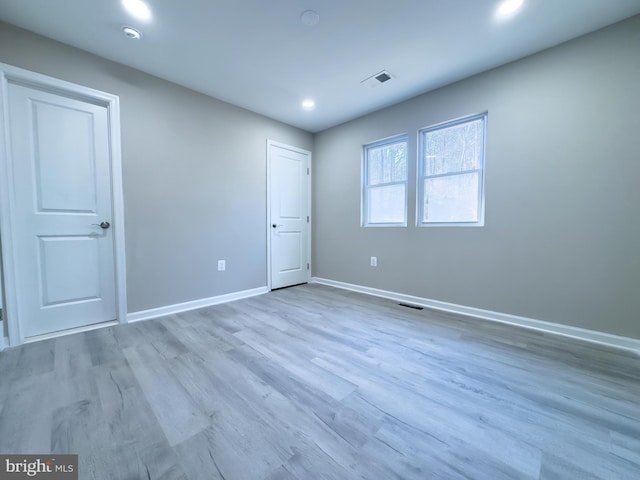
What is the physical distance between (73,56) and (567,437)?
4.27 meters

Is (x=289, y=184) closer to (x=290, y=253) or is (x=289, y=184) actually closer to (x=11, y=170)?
(x=290, y=253)

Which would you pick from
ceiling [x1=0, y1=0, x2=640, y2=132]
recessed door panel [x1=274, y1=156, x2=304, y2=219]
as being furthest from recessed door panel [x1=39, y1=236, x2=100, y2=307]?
recessed door panel [x1=274, y1=156, x2=304, y2=219]

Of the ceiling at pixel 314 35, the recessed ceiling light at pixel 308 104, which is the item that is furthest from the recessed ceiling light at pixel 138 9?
the recessed ceiling light at pixel 308 104

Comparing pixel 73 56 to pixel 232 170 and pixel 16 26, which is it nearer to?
pixel 16 26

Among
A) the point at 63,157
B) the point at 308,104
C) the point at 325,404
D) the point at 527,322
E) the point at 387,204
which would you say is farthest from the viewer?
the point at 387,204

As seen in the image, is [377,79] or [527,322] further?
[377,79]

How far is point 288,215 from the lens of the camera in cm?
387

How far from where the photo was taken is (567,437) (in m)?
1.10

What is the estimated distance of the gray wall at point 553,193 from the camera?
187 cm

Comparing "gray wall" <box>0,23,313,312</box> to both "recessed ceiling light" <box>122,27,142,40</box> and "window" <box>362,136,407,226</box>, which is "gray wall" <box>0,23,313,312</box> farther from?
"window" <box>362,136,407,226</box>

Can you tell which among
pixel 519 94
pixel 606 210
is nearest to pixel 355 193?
pixel 519 94

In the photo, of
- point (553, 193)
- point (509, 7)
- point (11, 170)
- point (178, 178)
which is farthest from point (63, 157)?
point (553, 193)

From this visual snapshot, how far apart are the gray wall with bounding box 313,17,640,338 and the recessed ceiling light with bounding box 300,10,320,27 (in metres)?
1.63

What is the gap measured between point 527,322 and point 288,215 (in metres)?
3.16
